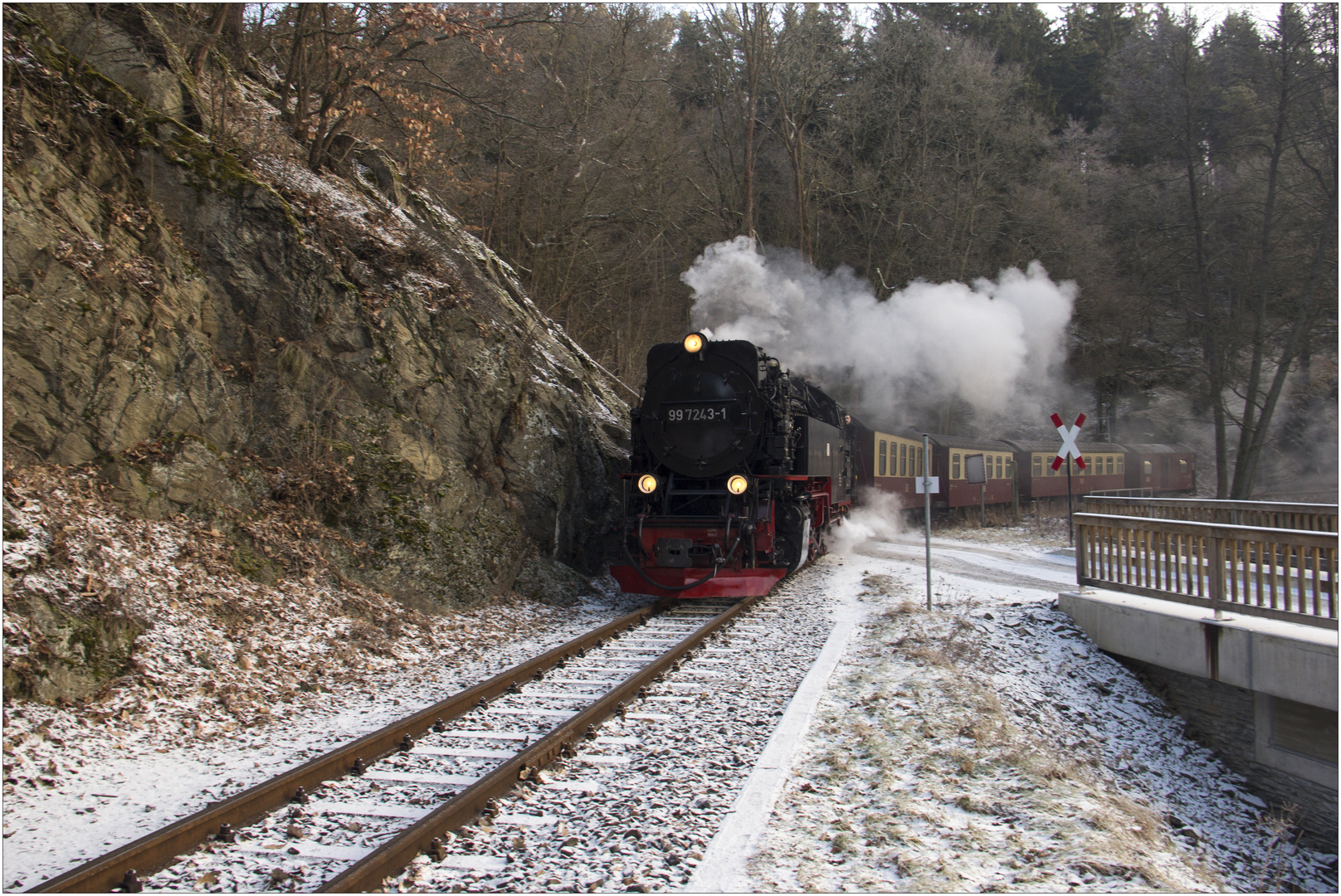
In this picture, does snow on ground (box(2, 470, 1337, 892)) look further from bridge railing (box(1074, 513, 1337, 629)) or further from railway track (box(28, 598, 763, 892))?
bridge railing (box(1074, 513, 1337, 629))

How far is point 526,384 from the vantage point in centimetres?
1102

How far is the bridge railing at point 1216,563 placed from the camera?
237 inches

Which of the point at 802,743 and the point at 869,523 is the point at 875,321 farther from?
the point at 802,743

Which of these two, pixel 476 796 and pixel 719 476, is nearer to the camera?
pixel 476 796

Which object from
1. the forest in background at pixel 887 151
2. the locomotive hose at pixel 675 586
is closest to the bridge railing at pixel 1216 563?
the locomotive hose at pixel 675 586

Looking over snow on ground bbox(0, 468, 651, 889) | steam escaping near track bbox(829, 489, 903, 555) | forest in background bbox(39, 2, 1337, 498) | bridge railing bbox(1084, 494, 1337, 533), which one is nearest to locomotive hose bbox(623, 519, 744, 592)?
snow on ground bbox(0, 468, 651, 889)

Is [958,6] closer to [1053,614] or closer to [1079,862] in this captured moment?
[1053,614]

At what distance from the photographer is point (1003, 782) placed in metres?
4.48

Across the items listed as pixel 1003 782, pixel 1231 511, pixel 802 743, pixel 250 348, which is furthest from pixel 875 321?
pixel 1003 782

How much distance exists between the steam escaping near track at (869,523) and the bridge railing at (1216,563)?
20.6ft

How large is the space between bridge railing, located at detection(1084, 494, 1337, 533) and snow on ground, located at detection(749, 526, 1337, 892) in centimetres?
216

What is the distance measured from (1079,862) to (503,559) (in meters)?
7.12

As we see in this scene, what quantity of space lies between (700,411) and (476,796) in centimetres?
680

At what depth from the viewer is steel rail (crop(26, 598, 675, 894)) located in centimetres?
310
